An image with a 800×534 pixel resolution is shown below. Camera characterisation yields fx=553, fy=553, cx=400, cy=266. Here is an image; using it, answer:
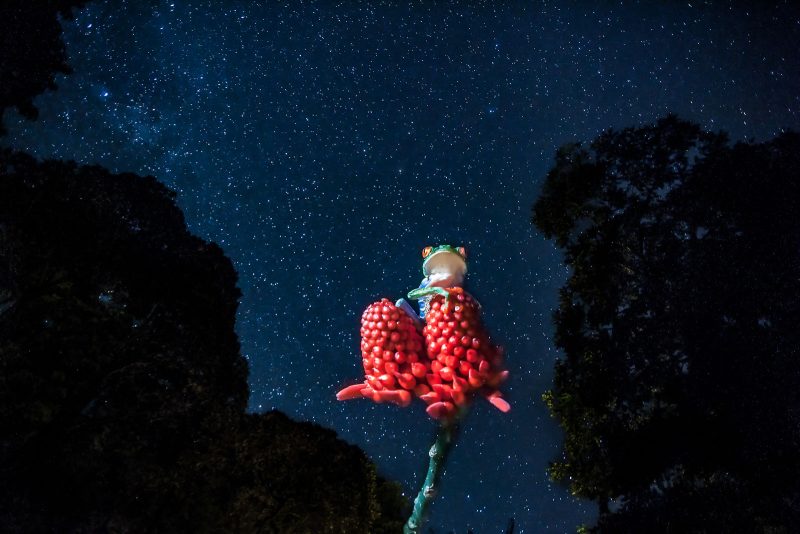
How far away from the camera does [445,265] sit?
7578 millimetres

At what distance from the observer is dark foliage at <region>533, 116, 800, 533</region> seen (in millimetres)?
8375

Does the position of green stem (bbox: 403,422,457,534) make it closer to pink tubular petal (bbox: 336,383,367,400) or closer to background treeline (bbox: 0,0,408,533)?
pink tubular petal (bbox: 336,383,367,400)

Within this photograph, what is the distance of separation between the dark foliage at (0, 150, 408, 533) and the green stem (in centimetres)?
246

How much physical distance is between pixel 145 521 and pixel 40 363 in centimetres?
291

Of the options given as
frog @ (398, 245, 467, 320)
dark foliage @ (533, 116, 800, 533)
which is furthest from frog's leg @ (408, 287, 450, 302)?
dark foliage @ (533, 116, 800, 533)

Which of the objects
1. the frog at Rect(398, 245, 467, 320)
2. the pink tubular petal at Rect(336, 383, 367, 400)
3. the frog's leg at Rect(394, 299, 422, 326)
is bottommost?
the pink tubular petal at Rect(336, 383, 367, 400)

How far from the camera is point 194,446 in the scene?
9242mm

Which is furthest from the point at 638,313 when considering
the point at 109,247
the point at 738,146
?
the point at 109,247

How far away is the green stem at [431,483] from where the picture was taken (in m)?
7.33

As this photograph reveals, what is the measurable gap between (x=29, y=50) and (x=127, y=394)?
6779 millimetres

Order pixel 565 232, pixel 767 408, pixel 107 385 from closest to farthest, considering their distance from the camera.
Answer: pixel 767 408
pixel 107 385
pixel 565 232

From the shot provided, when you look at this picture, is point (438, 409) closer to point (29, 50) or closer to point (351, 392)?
point (351, 392)

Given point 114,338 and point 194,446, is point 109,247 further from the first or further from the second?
point 194,446

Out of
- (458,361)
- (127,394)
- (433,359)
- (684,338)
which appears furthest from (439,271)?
(127,394)
